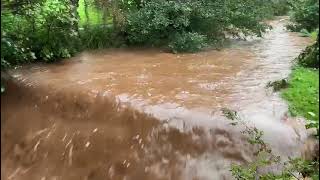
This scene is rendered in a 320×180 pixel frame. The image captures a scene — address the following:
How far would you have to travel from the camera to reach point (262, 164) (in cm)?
591

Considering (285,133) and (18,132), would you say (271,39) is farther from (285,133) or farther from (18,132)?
(18,132)

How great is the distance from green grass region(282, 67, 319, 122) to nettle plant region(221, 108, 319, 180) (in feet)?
2.53

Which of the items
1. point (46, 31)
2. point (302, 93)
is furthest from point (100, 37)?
point (302, 93)

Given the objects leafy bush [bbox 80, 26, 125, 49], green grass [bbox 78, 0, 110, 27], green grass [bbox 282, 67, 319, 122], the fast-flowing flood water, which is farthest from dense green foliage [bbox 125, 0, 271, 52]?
green grass [bbox 282, 67, 319, 122]

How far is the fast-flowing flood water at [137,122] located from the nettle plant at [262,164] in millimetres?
144

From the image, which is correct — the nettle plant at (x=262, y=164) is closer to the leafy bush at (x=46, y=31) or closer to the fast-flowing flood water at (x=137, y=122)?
the fast-flowing flood water at (x=137, y=122)

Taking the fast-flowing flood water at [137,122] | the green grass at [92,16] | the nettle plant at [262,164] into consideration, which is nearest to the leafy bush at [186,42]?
the green grass at [92,16]

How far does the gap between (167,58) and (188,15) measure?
1382 millimetres

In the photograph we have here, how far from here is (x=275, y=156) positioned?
6277mm

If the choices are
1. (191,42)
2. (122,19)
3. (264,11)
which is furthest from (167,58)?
(264,11)

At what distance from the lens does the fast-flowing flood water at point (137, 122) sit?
21.6 ft

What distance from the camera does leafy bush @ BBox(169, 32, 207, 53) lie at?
1188 centimetres

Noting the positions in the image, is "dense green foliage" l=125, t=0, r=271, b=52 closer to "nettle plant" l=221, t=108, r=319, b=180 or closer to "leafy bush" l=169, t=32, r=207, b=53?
"leafy bush" l=169, t=32, r=207, b=53

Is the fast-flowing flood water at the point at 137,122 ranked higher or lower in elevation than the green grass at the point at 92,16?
lower
